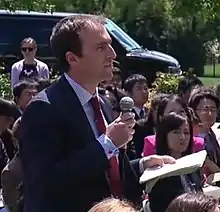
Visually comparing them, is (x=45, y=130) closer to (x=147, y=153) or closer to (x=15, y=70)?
(x=147, y=153)

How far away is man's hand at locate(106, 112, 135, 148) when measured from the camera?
348cm

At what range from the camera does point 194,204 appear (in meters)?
3.40

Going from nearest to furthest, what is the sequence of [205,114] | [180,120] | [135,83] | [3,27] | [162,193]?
[162,193]
[180,120]
[205,114]
[135,83]
[3,27]

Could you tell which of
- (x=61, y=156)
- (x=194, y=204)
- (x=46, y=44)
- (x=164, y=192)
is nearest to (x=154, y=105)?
(x=164, y=192)

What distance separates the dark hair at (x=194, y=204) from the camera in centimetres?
339

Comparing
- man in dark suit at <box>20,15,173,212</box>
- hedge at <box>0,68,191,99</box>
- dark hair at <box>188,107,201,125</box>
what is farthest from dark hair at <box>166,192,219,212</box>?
hedge at <box>0,68,191,99</box>

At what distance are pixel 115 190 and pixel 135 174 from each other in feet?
0.66

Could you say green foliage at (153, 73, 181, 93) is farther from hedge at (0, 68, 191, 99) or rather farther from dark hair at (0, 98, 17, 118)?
dark hair at (0, 98, 17, 118)

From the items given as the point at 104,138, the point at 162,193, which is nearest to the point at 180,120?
the point at 162,193

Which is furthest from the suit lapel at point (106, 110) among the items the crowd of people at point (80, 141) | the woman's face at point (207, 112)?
the woman's face at point (207, 112)

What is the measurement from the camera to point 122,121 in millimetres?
3494

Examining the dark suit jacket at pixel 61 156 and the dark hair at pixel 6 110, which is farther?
the dark hair at pixel 6 110

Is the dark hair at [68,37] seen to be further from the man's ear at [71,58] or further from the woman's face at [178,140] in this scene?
the woman's face at [178,140]

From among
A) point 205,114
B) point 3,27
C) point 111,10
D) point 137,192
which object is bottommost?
point 111,10
